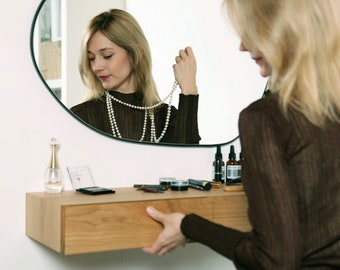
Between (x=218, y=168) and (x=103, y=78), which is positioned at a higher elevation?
(x=103, y=78)

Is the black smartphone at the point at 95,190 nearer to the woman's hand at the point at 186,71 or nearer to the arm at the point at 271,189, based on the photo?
the woman's hand at the point at 186,71

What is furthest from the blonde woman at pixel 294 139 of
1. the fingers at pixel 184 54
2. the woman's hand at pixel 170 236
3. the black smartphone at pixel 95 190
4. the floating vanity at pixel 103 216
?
the fingers at pixel 184 54

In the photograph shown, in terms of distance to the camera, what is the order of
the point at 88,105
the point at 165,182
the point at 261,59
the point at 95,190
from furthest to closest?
the point at 165,182 → the point at 88,105 → the point at 95,190 → the point at 261,59

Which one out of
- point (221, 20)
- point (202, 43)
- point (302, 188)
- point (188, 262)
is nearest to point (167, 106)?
point (202, 43)

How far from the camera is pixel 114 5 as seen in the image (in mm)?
2102

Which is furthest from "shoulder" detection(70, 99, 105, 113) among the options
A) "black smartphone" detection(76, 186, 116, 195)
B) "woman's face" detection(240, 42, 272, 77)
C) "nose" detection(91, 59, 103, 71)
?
"woman's face" detection(240, 42, 272, 77)

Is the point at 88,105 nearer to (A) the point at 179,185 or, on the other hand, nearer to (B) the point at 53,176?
(B) the point at 53,176

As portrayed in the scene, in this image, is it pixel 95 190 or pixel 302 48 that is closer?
pixel 302 48


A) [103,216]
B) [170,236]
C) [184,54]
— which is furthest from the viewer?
[184,54]

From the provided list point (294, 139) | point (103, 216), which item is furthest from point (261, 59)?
point (103, 216)

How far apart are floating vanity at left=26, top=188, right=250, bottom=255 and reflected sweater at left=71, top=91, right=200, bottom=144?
260mm

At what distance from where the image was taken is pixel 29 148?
6.55 ft

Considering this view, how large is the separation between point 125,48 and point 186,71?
281 mm

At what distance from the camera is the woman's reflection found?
208cm
